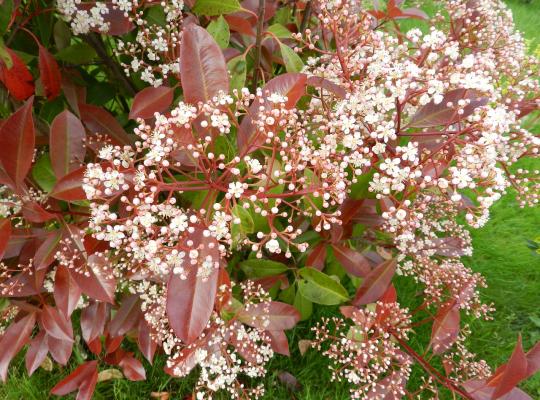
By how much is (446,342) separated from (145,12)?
1.62 m

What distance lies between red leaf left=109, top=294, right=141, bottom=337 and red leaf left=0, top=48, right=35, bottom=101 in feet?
2.65

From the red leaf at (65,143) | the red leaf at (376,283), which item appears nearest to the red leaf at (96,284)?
the red leaf at (65,143)

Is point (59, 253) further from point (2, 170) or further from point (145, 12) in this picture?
point (145, 12)

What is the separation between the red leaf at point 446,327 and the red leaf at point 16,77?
1.58 metres

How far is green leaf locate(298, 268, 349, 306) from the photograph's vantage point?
1.66 m

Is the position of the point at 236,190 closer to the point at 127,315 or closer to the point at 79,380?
the point at 127,315

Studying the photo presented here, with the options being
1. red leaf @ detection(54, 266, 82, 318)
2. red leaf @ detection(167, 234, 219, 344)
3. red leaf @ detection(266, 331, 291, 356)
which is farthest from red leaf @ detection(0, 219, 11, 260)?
red leaf @ detection(266, 331, 291, 356)

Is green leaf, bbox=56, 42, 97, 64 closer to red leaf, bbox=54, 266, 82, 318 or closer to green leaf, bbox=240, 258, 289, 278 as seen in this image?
red leaf, bbox=54, 266, 82, 318

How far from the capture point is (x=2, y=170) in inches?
49.5

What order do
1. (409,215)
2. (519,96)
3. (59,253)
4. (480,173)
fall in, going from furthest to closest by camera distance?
(519,96) → (59,253) → (409,215) → (480,173)

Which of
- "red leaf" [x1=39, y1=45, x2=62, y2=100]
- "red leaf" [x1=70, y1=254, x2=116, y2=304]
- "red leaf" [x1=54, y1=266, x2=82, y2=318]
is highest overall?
"red leaf" [x1=39, y1=45, x2=62, y2=100]

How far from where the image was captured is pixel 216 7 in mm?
1305

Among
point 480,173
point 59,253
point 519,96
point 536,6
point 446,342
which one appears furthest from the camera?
point 536,6

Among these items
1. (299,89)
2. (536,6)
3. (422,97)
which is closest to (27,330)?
(299,89)
